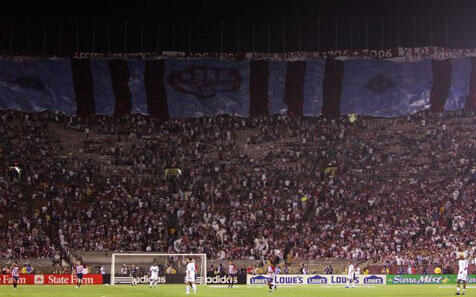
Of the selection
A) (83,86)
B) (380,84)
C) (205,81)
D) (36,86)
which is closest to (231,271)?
(205,81)

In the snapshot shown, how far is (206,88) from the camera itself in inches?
3118

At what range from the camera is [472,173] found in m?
71.9

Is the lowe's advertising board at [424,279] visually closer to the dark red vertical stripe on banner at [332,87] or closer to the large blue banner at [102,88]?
the dark red vertical stripe on banner at [332,87]

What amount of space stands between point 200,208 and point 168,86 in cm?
1455

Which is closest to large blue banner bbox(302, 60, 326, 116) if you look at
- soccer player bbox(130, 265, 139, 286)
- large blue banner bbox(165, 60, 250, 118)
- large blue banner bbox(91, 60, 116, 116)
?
large blue banner bbox(165, 60, 250, 118)

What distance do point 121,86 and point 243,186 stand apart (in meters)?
15.3

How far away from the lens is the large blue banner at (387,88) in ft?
252

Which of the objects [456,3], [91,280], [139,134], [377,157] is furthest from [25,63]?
[456,3]

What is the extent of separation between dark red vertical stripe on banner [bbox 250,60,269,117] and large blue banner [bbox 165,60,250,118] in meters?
0.45

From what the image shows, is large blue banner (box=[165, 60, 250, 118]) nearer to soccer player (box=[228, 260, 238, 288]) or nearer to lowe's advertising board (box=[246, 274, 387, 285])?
soccer player (box=[228, 260, 238, 288])

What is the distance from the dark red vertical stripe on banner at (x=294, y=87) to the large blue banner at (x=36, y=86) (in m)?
19.5

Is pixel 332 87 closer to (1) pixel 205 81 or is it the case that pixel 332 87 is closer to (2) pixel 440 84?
(2) pixel 440 84

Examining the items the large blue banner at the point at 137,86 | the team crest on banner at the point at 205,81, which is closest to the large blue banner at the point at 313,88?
the team crest on banner at the point at 205,81

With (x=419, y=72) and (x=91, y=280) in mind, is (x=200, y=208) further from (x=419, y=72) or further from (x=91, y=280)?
(x=419, y=72)
